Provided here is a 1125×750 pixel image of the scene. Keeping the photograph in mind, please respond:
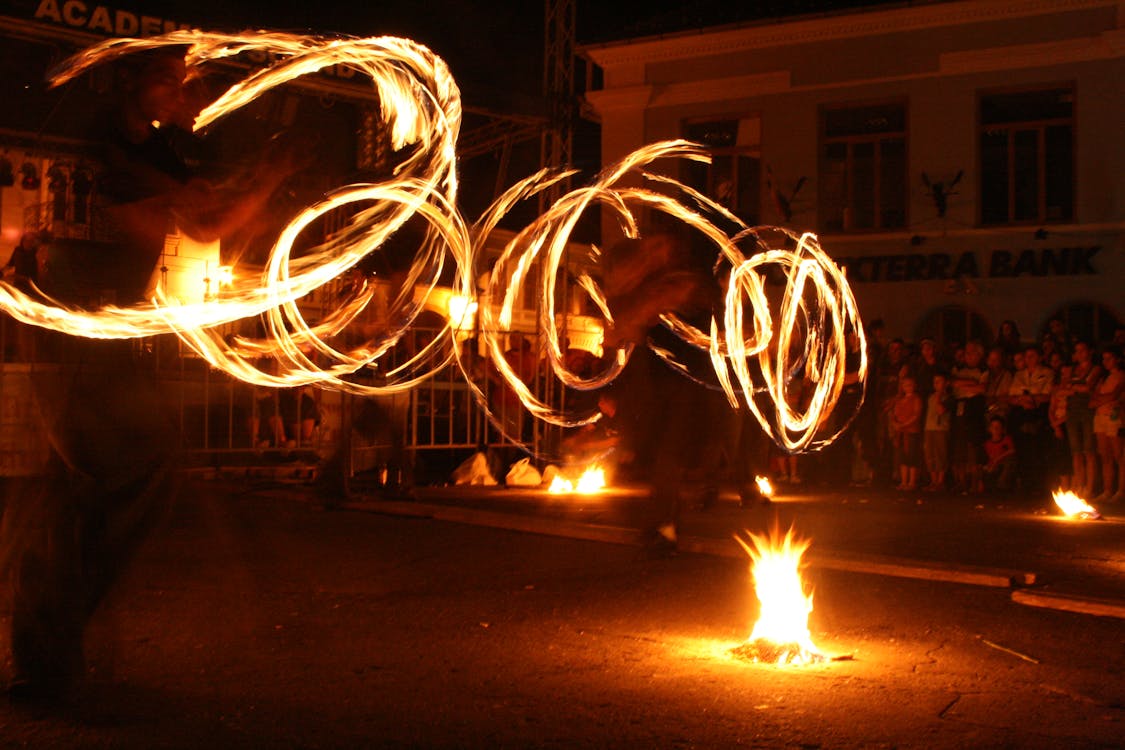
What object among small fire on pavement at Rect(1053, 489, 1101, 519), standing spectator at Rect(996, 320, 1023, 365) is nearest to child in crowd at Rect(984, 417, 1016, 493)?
standing spectator at Rect(996, 320, 1023, 365)

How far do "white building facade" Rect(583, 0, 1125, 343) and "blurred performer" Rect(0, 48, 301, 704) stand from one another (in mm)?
16723

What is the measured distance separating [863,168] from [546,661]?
18.2 meters

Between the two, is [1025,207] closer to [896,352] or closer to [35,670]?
[896,352]

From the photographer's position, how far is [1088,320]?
19.8 meters

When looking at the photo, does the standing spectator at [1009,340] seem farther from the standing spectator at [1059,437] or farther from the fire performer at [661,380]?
the fire performer at [661,380]

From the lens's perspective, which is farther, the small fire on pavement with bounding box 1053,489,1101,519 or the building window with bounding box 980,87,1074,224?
the building window with bounding box 980,87,1074,224

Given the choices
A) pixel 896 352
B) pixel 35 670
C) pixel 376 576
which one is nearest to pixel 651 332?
pixel 376 576

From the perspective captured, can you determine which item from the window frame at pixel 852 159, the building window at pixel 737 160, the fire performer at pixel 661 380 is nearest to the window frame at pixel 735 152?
the building window at pixel 737 160

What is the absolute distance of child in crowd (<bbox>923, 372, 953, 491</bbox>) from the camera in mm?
15016

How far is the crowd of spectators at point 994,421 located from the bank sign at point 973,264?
4208mm

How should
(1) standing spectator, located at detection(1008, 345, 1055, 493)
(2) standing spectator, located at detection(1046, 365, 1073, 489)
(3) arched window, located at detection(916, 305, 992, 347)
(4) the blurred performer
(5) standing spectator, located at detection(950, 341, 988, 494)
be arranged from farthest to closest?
(3) arched window, located at detection(916, 305, 992, 347) → (5) standing spectator, located at detection(950, 341, 988, 494) → (1) standing spectator, located at detection(1008, 345, 1055, 493) → (2) standing spectator, located at detection(1046, 365, 1073, 489) → (4) the blurred performer

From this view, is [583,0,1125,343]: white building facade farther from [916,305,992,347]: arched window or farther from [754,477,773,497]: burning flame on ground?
[754,477,773,497]: burning flame on ground

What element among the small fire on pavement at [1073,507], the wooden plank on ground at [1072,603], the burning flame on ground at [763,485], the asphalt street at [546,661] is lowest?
the asphalt street at [546,661]

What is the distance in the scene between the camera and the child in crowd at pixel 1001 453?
14.9 m
